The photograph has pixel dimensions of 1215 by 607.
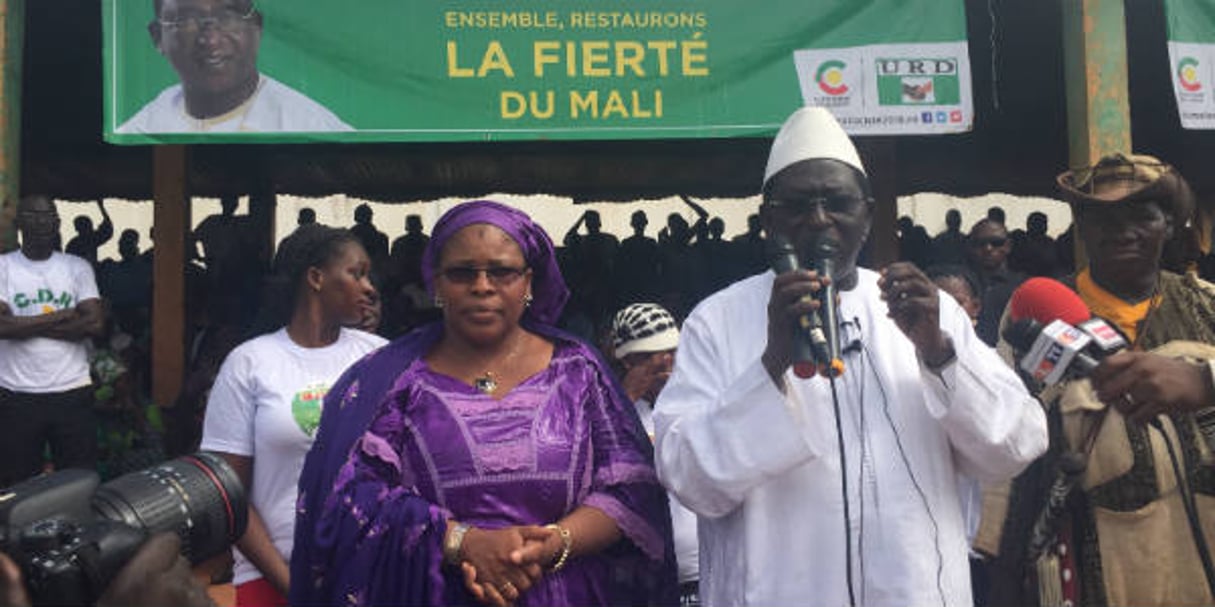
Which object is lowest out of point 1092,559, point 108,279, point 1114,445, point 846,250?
point 1092,559

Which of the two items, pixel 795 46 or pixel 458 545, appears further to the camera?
pixel 795 46

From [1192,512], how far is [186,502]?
237 centimetres

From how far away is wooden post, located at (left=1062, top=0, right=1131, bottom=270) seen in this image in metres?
6.26

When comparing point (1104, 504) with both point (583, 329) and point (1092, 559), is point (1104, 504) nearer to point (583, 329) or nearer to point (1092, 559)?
point (1092, 559)

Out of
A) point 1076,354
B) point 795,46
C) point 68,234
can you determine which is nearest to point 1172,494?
point 1076,354

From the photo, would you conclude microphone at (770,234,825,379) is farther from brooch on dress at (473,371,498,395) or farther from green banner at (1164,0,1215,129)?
green banner at (1164,0,1215,129)

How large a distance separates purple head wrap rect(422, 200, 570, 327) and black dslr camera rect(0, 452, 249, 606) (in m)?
0.92

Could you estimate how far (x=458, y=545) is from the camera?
9.21 ft

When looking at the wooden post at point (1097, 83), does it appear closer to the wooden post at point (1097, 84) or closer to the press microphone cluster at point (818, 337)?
the wooden post at point (1097, 84)

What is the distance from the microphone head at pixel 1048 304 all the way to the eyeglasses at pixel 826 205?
46 centimetres

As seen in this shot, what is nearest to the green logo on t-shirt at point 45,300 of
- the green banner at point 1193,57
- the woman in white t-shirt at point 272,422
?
the woman in white t-shirt at point 272,422

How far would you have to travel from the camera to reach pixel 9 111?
20.4 ft

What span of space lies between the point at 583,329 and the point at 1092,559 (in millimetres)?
5455

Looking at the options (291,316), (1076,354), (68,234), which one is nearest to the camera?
(1076,354)
